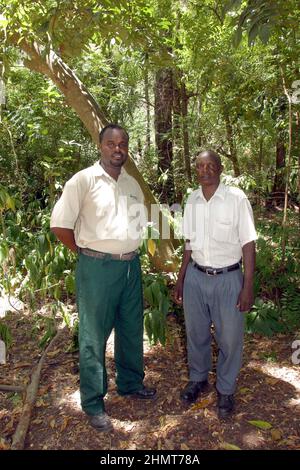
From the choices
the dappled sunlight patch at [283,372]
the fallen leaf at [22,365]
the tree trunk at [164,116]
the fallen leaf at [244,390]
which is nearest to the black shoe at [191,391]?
the fallen leaf at [244,390]

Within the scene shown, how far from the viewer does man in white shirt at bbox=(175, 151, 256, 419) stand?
290cm

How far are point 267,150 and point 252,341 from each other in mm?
5202

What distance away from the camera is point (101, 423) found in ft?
9.87

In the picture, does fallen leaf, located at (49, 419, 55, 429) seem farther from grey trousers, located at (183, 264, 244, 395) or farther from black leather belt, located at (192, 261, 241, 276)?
black leather belt, located at (192, 261, 241, 276)

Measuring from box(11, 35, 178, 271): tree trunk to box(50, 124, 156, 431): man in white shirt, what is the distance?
188 cm

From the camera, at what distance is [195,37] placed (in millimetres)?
5395

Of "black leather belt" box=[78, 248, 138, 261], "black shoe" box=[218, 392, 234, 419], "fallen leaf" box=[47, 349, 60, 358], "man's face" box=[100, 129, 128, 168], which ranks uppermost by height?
"man's face" box=[100, 129, 128, 168]

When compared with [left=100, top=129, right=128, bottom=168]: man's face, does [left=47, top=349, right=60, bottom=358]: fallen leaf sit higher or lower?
lower

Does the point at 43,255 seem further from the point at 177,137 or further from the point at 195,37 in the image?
the point at 177,137

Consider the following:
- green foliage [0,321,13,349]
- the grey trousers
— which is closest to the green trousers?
the grey trousers

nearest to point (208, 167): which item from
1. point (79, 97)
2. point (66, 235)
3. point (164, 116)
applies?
point (66, 235)

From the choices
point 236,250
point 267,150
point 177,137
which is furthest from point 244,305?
point 267,150

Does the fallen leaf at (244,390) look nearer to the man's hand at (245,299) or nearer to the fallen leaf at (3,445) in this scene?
the man's hand at (245,299)

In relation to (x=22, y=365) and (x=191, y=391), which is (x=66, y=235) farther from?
(x=22, y=365)
